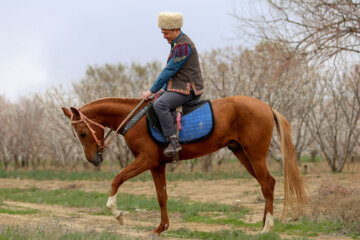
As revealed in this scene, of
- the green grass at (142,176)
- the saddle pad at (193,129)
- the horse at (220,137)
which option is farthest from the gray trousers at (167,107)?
the green grass at (142,176)

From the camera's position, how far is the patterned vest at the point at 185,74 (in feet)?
21.6

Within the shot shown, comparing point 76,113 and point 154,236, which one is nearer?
point 154,236

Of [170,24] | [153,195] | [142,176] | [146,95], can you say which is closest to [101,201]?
[153,195]

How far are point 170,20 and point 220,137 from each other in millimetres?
1875

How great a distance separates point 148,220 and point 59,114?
65.6ft

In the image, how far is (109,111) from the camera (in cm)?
691

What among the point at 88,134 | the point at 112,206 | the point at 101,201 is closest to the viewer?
the point at 112,206

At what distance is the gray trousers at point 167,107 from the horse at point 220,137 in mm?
331

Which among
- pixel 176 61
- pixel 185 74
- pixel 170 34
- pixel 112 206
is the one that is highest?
pixel 170 34

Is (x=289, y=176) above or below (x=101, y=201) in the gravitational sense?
above

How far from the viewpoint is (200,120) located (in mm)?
6617

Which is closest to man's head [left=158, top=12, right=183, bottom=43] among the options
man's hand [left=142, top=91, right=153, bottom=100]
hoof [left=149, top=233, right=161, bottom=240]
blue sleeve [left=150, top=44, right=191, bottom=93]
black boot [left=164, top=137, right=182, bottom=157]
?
blue sleeve [left=150, top=44, right=191, bottom=93]

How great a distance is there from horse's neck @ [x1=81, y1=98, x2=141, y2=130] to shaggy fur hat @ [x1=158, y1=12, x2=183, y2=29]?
121 centimetres

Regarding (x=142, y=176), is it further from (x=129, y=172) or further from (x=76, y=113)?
(x=129, y=172)
